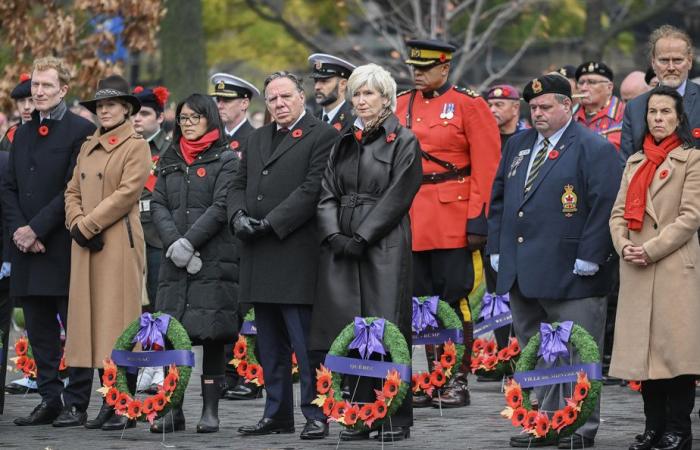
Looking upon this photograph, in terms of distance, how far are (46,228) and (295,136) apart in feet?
6.53

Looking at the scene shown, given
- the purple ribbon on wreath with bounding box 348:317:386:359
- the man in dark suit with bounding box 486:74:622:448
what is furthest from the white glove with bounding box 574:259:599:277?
the purple ribbon on wreath with bounding box 348:317:386:359

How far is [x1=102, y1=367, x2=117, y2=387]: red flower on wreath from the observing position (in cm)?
1119

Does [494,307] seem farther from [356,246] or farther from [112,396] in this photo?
[112,396]

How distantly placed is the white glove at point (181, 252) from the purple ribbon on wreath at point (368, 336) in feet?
Result: 4.84

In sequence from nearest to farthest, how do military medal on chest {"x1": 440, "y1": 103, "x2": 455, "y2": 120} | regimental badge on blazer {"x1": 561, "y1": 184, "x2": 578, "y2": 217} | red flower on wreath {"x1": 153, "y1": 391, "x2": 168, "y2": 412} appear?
regimental badge on blazer {"x1": 561, "y1": 184, "x2": 578, "y2": 217} → red flower on wreath {"x1": 153, "y1": 391, "x2": 168, "y2": 412} → military medal on chest {"x1": 440, "y1": 103, "x2": 455, "y2": 120}

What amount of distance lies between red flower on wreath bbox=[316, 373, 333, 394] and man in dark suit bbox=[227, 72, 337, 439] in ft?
1.80

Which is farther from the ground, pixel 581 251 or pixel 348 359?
pixel 581 251

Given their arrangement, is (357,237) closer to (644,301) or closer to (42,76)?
(644,301)

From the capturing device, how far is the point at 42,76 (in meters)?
11.9

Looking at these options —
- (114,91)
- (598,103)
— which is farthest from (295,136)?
(598,103)

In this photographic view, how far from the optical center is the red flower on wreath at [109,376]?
11.2 metres

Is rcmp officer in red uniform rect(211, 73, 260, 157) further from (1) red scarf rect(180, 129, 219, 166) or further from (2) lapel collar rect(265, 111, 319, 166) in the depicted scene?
(2) lapel collar rect(265, 111, 319, 166)

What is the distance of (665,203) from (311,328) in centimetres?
237

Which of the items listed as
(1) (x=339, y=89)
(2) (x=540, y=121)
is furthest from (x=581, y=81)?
(2) (x=540, y=121)
